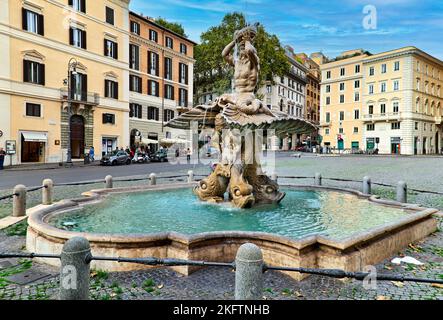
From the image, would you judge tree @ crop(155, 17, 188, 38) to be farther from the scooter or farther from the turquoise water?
the turquoise water

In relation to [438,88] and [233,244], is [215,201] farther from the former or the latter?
[438,88]

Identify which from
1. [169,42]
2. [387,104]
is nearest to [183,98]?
[169,42]

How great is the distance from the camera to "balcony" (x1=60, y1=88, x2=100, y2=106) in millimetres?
31000

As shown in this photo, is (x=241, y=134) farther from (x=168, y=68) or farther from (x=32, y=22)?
(x=168, y=68)

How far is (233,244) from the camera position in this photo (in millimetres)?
4844

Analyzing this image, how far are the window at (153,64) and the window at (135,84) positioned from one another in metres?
2.37

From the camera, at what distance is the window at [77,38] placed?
31781 millimetres

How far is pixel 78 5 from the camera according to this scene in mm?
32250

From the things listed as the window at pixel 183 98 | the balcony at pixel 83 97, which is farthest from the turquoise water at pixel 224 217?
the window at pixel 183 98

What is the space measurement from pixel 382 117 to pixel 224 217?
5926cm

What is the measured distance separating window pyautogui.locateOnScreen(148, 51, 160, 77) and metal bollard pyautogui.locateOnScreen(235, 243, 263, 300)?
1681 inches

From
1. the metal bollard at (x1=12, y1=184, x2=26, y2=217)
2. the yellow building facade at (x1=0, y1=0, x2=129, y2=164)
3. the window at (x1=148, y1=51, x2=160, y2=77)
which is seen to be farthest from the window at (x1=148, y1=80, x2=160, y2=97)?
the metal bollard at (x1=12, y1=184, x2=26, y2=217)

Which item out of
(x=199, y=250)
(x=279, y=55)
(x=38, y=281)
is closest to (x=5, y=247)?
(x=38, y=281)

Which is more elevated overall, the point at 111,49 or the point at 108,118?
the point at 111,49
